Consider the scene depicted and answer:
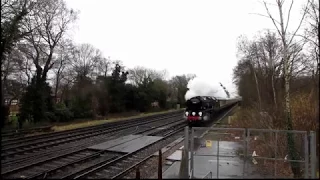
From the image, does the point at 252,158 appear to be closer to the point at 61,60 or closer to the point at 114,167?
the point at 114,167

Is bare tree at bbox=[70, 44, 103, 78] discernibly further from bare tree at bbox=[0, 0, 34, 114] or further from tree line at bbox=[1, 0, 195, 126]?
bare tree at bbox=[0, 0, 34, 114]

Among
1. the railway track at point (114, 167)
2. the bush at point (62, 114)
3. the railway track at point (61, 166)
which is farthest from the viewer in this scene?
the bush at point (62, 114)

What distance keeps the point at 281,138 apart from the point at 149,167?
5.29 m

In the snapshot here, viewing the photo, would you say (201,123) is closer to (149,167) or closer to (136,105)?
(149,167)

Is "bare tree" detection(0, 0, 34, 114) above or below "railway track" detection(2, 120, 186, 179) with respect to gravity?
above

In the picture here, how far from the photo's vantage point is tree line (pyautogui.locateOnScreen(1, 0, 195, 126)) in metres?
27.3

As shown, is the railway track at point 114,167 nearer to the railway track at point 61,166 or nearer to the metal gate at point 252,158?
the railway track at point 61,166

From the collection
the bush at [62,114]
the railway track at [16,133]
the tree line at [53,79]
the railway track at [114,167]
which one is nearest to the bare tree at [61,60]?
the tree line at [53,79]

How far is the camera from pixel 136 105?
56000 millimetres

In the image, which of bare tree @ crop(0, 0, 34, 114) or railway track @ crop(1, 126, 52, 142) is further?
railway track @ crop(1, 126, 52, 142)

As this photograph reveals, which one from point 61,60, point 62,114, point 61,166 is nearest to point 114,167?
point 61,166

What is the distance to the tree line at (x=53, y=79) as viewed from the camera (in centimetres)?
2733

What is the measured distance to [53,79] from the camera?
196ft

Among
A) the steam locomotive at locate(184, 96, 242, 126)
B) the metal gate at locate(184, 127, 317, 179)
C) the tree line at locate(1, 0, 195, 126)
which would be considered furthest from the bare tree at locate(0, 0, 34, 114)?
the steam locomotive at locate(184, 96, 242, 126)
